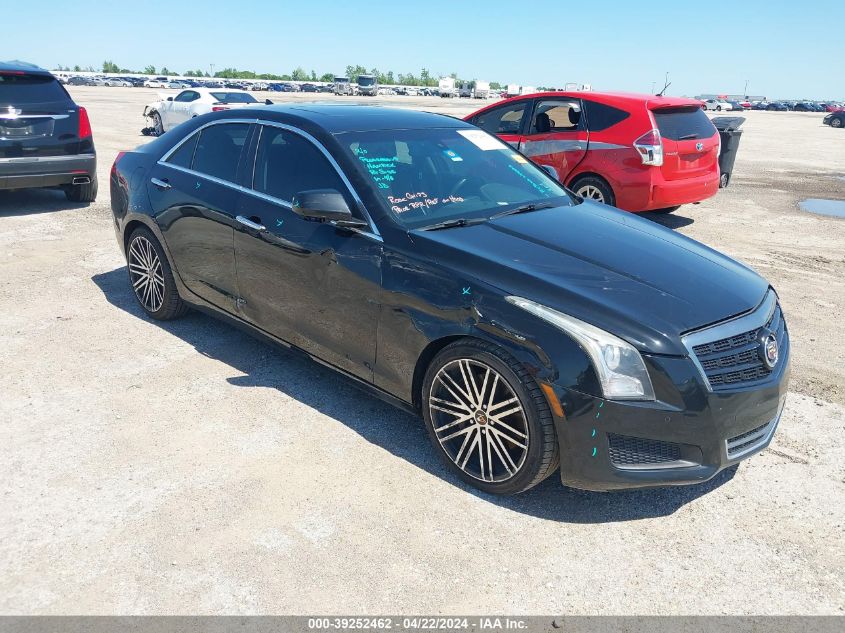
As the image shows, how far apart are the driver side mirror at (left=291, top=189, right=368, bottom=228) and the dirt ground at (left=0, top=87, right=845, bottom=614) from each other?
983mm

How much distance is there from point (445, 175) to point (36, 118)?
270 inches

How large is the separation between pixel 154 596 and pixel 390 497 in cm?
113

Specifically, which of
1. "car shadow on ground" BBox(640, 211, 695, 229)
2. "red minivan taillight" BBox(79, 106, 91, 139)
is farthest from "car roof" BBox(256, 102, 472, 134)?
"car shadow on ground" BBox(640, 211, 695, 229)

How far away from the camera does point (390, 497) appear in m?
3.42

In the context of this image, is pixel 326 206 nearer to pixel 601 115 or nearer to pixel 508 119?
pixel 601 115

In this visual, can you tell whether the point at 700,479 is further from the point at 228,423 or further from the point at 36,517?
the point at 36,517

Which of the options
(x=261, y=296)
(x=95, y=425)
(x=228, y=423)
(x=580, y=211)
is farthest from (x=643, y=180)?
(x=95, y=425)

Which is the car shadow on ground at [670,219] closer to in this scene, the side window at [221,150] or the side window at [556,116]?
the side window at [556,116]

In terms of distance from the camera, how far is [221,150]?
189 inches

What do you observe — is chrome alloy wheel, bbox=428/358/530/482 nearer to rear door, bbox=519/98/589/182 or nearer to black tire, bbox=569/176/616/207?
black tire, bbox=569/176/616/207

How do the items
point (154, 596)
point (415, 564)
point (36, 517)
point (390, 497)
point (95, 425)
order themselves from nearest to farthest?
point (154, 596) → point (415, 564) → point (36, 517) → point (390, 497) → point (95, 425)

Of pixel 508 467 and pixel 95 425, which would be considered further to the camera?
pixel 95 425

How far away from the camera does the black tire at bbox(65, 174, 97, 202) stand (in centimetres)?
983

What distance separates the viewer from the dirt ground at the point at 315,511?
2.81 metres
